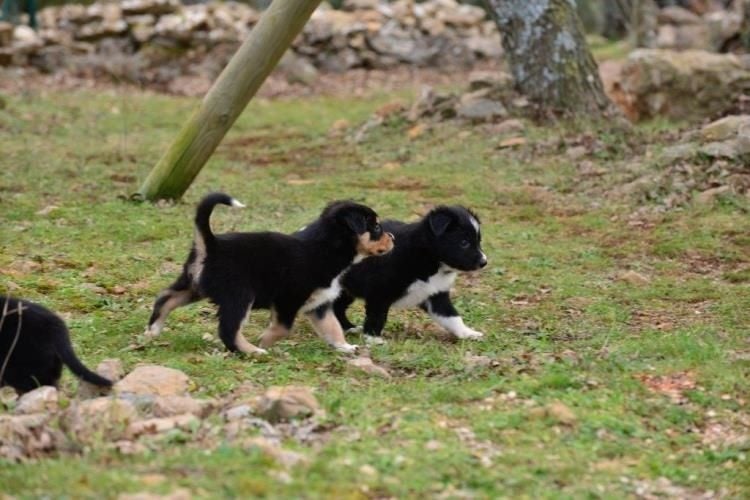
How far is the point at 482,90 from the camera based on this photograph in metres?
17.8

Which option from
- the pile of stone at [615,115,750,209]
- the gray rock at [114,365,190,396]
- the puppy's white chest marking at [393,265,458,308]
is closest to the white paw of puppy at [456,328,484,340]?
the puppy's white chest marking at [393,265,458,308]

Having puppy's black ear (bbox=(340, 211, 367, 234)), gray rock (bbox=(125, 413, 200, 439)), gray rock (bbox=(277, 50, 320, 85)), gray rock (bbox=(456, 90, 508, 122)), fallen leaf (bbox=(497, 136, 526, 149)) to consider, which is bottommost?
gray rock (bbox=(277, 50, 320, 85))

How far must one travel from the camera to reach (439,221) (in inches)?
352

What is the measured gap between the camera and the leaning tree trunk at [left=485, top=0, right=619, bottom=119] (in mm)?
16703

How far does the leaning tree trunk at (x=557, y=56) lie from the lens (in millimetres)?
16703

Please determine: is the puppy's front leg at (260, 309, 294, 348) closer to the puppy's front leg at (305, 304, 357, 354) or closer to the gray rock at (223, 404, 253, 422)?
the puppy's front leg at (305, 304, 357, 354)

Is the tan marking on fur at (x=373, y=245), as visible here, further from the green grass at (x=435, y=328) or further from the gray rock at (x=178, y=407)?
the gray rock at (x=178, y=407)

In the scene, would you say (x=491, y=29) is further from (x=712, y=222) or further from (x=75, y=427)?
(x=75, y=427)

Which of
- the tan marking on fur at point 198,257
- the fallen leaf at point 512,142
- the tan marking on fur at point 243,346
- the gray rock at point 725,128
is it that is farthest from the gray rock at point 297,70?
the tan marking on fur at point 243,346

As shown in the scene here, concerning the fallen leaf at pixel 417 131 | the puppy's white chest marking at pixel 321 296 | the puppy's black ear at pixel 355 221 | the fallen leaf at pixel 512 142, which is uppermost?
the puppy's black ear at pixel 355 221

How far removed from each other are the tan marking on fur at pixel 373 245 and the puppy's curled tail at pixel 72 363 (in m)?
2.28

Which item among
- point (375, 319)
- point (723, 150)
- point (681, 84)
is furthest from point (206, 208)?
point (681, 84)

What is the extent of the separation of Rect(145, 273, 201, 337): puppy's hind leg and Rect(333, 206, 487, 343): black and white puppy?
44.5 inches

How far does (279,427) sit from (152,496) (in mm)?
1417
